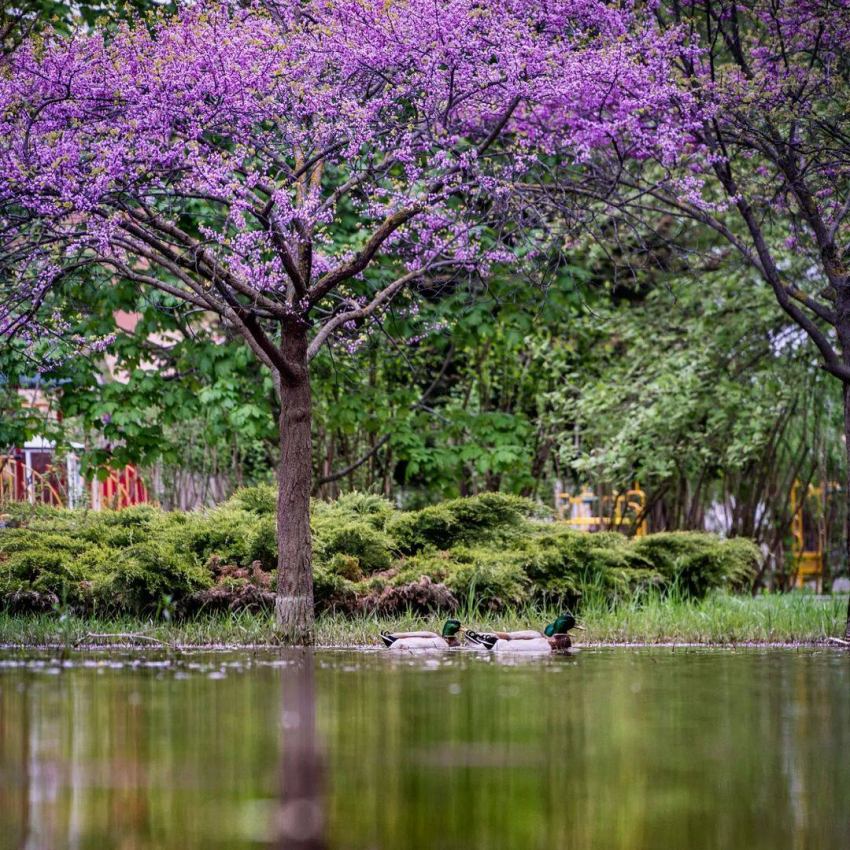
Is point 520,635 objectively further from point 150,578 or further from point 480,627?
point 150,578

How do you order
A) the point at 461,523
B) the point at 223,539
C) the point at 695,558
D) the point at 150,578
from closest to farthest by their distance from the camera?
1. the point at 150,578
2. the point at 223,539
3. the point at 695,558
4. the point at 461,523

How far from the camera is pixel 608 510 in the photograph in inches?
970

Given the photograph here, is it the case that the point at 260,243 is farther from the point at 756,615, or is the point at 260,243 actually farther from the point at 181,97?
the point at 756,615

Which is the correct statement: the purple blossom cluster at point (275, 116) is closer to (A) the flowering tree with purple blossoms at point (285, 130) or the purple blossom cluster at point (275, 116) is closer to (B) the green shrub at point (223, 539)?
(A) the flowering tree with purple blossoms at point (285, 130)

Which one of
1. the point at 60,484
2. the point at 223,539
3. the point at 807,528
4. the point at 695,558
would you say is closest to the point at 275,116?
the point at 223,539

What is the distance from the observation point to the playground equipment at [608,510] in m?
22.4

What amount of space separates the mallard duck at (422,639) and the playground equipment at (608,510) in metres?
10.0

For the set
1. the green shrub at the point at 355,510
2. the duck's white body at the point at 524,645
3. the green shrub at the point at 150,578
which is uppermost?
the green shrub at the point at 355,510

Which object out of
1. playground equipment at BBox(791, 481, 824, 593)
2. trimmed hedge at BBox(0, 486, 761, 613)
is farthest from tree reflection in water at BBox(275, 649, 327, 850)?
playground equipment at BBox(791, 481, 824, 593)

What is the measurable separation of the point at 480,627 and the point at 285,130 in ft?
16.2

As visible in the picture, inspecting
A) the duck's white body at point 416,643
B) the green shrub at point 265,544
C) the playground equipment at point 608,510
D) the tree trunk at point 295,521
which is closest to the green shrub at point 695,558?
the green shrub at point 265,544

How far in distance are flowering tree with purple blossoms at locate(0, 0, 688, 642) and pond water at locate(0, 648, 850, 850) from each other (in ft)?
11.8

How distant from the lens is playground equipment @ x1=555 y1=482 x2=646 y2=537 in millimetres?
22375

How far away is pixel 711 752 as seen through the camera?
19.0 feet
